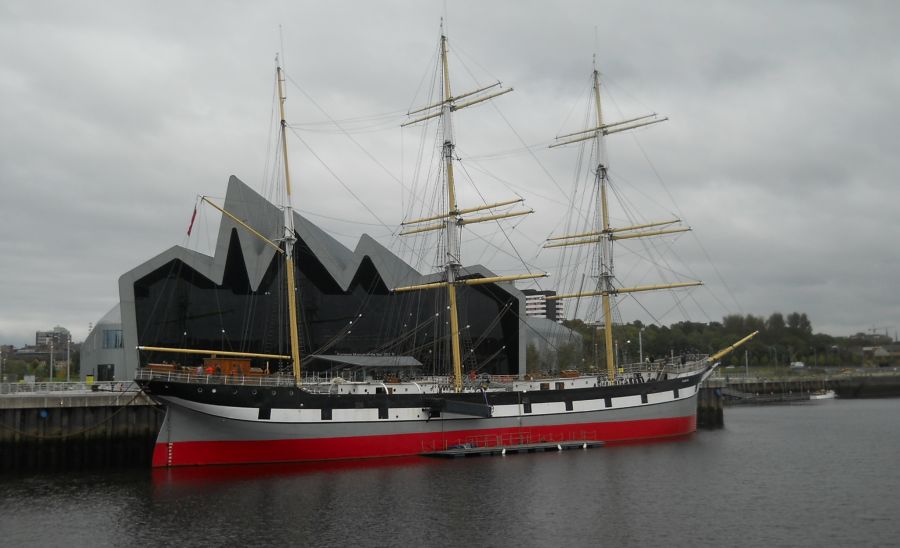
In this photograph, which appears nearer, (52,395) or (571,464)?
(571,464)

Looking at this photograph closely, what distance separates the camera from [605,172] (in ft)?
142

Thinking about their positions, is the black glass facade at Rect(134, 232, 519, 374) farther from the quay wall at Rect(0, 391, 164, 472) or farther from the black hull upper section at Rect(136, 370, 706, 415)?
the quay wall at Rect(0, 391, 164, 472)

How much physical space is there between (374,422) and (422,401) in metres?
2.41

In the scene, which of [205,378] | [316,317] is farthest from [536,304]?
[205,378]

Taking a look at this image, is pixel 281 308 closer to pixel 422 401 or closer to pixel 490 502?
pixel 422 401

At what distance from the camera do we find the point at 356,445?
3127cm

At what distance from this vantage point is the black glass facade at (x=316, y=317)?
45000 mm

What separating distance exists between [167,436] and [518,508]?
50.1 feet

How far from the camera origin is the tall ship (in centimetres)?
2941

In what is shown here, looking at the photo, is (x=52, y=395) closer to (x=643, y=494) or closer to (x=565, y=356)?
(x=643, y=494)

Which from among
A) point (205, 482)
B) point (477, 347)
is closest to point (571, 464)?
point (205, 482)

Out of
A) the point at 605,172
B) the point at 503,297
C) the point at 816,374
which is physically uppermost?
the point at 605,172

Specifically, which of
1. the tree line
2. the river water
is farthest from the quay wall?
the tree line

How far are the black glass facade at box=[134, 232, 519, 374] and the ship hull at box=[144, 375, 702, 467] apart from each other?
23.3 feet
